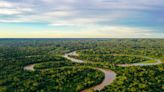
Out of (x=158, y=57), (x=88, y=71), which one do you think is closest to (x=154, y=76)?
(x=88, y=71)

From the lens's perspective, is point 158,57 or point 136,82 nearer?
point 136,82

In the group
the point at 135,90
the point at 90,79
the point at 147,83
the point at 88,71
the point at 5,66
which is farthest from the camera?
the point at 5,66

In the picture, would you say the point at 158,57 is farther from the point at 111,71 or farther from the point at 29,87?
the point at 29,87

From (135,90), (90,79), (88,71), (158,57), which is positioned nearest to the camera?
(135,90)

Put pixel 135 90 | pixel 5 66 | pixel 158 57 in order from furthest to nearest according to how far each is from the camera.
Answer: pixel 158 57
pixel 5 66
pixel 135 90

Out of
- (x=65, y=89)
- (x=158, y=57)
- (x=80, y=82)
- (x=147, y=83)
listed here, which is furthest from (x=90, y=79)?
(x=158, y=57)

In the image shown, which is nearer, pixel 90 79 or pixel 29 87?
pixel 29 87

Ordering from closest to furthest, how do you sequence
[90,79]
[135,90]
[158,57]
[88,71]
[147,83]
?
1. [135,90]
2. [147,83]
3. [90,79]
4. [88,71]
5. [158,57]

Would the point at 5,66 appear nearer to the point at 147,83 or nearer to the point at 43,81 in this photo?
the point at 43,81

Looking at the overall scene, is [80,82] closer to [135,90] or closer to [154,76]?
[135,90]
